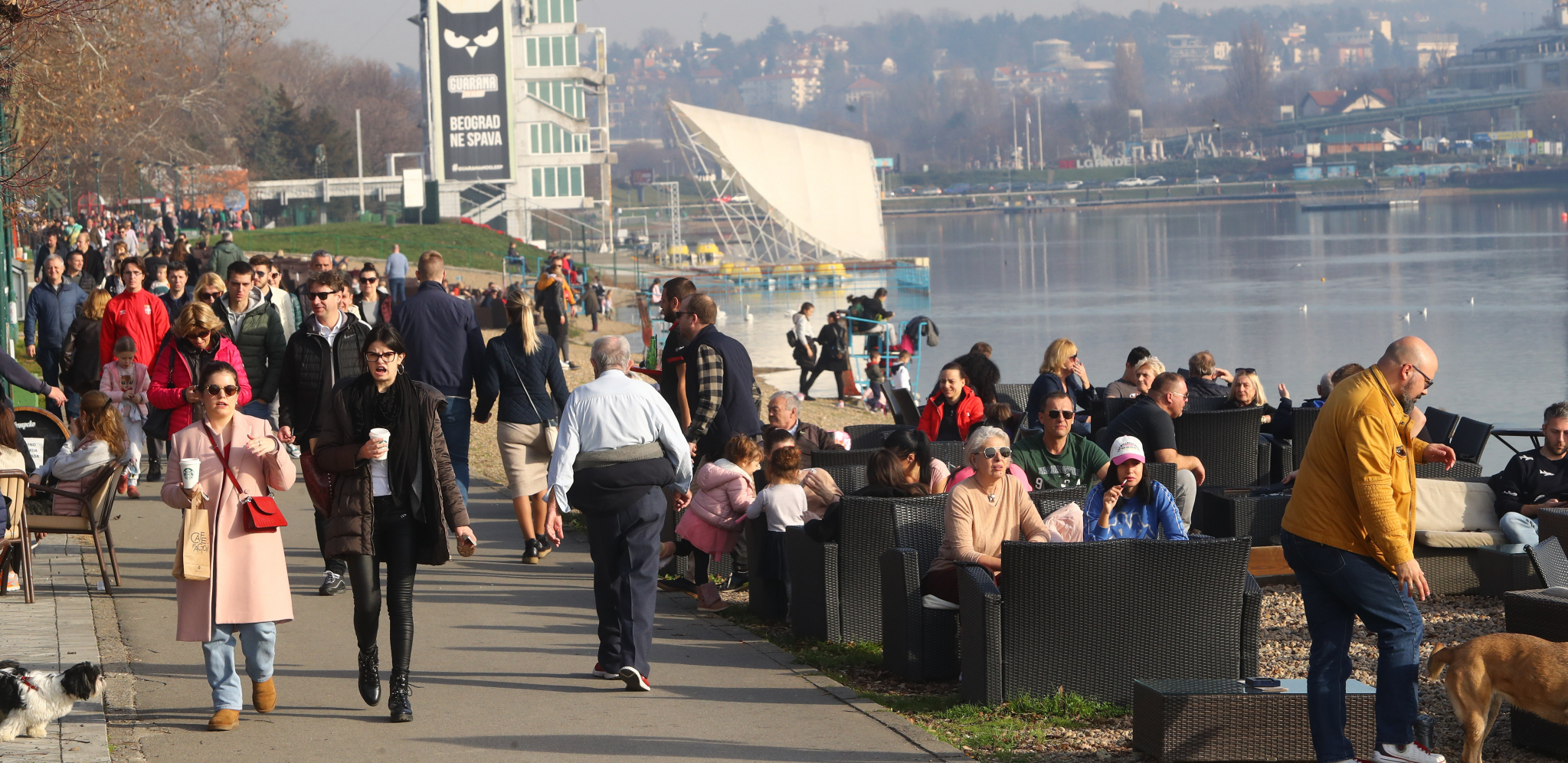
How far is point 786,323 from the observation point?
139 feet

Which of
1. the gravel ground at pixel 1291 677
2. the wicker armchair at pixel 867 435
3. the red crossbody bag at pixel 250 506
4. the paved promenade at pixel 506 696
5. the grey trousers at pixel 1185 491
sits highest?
the red crossbody bag at pixel 250 506

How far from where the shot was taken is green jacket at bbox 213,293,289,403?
28.7 ft

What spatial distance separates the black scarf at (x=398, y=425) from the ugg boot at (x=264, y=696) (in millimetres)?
917

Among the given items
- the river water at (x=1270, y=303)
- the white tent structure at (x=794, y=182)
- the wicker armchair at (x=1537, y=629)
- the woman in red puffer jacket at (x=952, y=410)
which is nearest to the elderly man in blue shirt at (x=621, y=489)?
the wicker armchair at (x=1537, y=629)

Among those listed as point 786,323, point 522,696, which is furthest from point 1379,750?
point 786,323

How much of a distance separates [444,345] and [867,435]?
2803 mm

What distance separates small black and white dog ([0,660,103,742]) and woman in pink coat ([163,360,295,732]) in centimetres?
35

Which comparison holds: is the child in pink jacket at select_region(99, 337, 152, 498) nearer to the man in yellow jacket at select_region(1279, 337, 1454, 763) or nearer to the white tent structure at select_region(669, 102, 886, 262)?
the man in yellow jacket at select_region(1279, 337, 1454, 763)

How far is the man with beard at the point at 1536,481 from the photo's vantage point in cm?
765

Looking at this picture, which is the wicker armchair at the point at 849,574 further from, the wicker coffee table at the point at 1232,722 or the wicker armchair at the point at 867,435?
the wicker armchair at the point at 867,435

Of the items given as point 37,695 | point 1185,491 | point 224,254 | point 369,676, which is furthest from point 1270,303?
point 37,695

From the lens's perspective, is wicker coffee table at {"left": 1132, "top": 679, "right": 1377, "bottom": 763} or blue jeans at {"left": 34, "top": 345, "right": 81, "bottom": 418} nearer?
wicker coffee table at {"left": 1132, "top": 679, "right": 1377, "bottom": 763}

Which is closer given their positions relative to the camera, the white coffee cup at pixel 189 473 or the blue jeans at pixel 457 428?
the white coffee cup at pixel 189 473

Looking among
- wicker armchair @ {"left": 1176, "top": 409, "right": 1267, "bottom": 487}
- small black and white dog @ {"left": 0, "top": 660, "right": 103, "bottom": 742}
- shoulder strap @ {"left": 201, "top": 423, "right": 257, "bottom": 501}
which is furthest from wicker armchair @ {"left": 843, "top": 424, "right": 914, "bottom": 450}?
small black and white dog @ {"left": 0, "top": 660, "right": 103, "bottom": 742}
